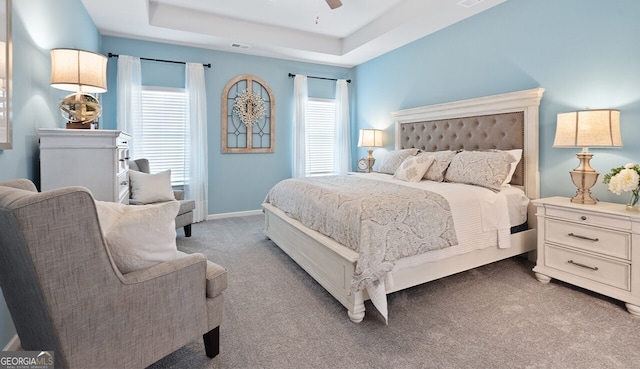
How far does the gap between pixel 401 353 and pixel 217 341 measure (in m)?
1.03

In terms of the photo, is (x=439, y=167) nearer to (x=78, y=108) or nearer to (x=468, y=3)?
(x=468, y=3)

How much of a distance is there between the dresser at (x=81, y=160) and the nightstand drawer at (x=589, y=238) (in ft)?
11.4

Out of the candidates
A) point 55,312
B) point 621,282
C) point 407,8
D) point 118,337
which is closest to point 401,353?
point 118,337

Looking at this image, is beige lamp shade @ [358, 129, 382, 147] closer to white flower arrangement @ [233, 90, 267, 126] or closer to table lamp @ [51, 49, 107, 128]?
white flower arrangement @ [233, 90, 267, 126]

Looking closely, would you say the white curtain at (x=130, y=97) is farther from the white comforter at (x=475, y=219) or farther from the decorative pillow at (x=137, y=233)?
the white comforter at (x=475, y=219)

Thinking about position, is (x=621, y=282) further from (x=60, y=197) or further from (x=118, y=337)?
(x=60, y=197)

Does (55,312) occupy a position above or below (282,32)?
below

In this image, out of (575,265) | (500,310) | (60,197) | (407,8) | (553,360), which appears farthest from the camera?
(407,8)

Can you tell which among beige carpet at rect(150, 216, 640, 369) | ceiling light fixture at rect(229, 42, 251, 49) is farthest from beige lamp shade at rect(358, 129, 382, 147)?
beige carpet at rect(150, 216, 640, 369)

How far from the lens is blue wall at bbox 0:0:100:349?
1.91m

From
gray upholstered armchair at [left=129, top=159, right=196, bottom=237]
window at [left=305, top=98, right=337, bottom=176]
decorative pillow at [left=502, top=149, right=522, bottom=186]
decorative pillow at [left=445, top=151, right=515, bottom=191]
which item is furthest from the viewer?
window at [left=305, top=98, right=337, bottom=176]

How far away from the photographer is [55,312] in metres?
1.12

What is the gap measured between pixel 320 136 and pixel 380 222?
13.0 feet

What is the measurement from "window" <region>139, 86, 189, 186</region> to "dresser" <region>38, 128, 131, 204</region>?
2.49m
